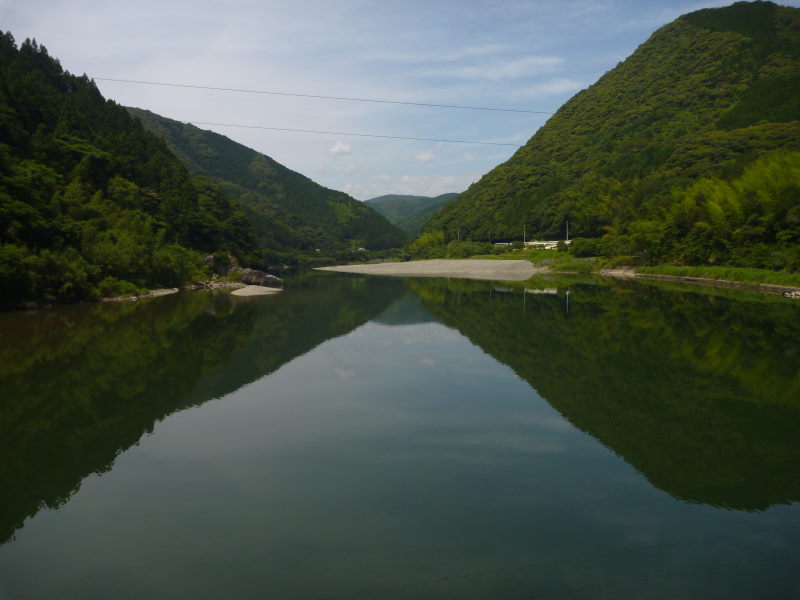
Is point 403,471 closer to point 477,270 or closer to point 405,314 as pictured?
point 405,314

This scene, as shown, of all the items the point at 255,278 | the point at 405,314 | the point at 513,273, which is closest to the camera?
the point at 405,314

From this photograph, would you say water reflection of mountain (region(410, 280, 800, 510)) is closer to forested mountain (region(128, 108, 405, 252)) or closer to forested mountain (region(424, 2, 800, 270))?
forested mountain (region(424, 2, 800, 270))

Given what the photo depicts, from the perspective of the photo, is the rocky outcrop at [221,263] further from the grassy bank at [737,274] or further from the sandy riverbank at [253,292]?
the grassy bank at [737,274]

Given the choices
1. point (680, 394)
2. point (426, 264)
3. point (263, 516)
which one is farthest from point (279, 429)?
point (426, 264)

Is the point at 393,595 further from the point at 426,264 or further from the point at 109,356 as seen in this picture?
the point at 426,264

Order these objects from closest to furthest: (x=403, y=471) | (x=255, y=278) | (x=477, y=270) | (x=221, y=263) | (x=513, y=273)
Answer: (x=403, y=471) < (x=255, y=278) < (x=221, y=263) < (x=513, y=273) < (x=477, y=270)

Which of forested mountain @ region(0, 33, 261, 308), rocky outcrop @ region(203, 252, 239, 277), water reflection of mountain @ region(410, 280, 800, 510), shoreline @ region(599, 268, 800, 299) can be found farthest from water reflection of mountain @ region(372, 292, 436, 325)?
rocky outcrop @ region(203, 252, 239, 277)

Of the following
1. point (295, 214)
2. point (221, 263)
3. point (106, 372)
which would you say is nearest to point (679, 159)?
point (221, 263)
